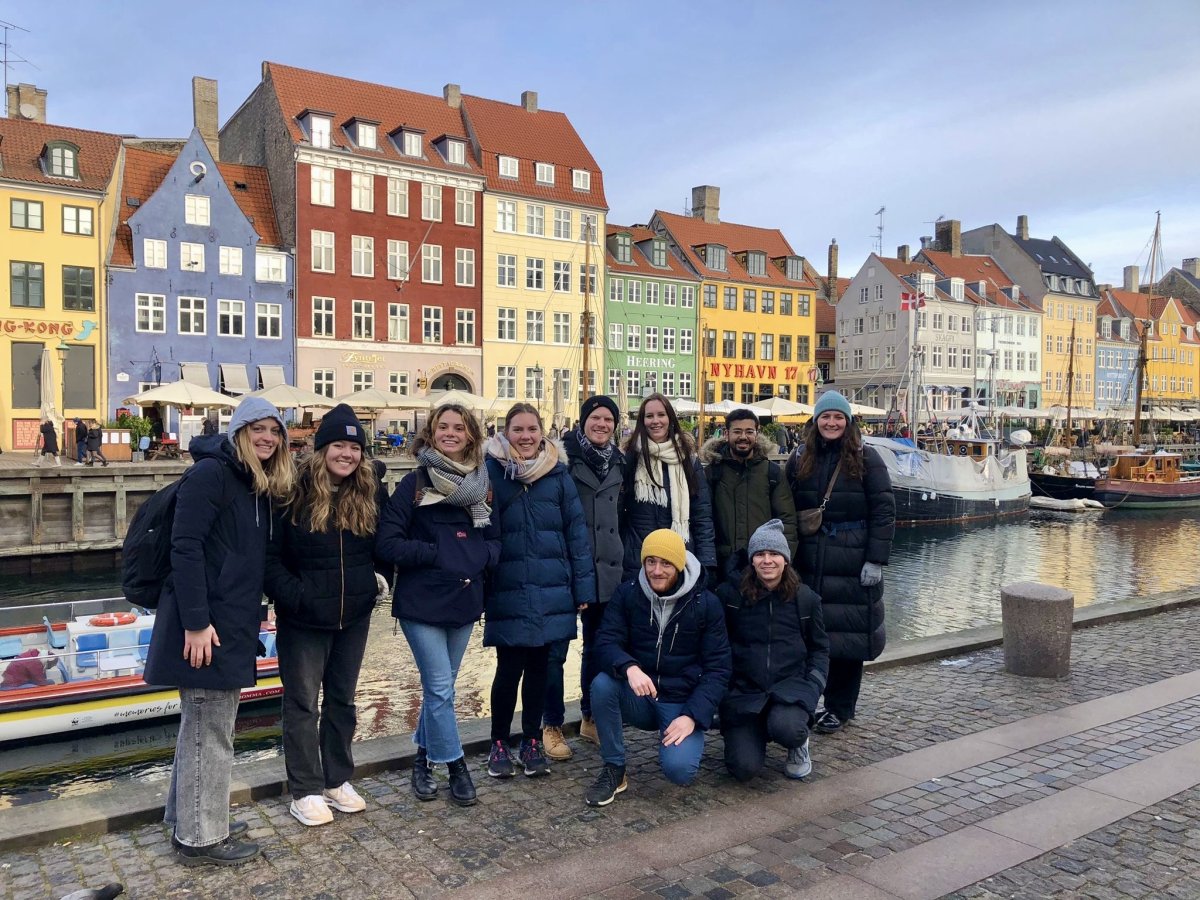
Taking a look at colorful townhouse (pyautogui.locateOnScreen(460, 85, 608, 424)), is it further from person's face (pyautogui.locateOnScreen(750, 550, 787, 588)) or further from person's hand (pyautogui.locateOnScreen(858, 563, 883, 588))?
person's face (pyautogui.locateOnScreen(750, 550, 787, 588))

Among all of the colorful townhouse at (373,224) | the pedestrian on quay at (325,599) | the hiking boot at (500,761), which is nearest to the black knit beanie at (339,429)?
the pedestrian on quay at (325,599)

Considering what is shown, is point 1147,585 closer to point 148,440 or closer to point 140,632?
point 140,632

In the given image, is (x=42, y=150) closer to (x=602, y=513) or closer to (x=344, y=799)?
(x=602, y=513)

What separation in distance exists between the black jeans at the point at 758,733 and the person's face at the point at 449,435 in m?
2.10

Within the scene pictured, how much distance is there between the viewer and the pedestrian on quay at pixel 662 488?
607cm

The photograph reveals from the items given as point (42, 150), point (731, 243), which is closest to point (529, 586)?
point (42, 150)

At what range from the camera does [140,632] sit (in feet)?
33.0

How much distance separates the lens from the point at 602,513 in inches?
231

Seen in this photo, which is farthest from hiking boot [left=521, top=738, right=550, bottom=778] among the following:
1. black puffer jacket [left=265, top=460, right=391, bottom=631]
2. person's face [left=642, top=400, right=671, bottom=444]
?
person's face [left=642, top=400, right=671, bottom=444]

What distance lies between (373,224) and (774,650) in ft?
122

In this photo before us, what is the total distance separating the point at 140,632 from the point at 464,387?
3366 centimetres

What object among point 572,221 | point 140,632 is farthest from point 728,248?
point 140,632

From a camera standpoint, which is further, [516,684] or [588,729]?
[588,729]

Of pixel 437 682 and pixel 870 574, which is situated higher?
pixel 870 574
